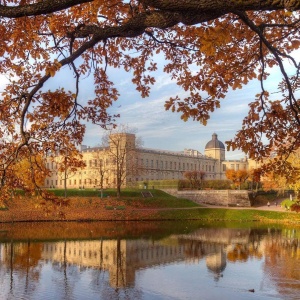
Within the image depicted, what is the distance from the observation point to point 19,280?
16656mm

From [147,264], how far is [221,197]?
40925mm

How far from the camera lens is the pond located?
50.1 feet

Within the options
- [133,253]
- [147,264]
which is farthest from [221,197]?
[147,264]

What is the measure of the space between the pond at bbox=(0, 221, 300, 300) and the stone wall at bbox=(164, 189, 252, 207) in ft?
80.4

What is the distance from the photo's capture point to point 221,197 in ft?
198

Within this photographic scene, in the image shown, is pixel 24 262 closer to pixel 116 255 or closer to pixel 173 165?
pixel 116 255

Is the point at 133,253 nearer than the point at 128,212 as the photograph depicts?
Yes

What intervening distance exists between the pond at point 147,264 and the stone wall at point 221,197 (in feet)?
80.4

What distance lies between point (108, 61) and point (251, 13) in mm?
3096

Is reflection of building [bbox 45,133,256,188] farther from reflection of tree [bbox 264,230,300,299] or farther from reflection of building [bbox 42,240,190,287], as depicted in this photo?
reflection of building [bbox 42,240,190,287]

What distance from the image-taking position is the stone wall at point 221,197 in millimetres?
58888

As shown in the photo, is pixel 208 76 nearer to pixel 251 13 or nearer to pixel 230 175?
pixel 251 13

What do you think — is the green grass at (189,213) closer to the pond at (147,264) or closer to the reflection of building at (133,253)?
the pond at (147,264)

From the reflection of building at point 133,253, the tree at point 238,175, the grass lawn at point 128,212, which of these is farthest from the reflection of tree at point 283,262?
the tree at point 238,175
